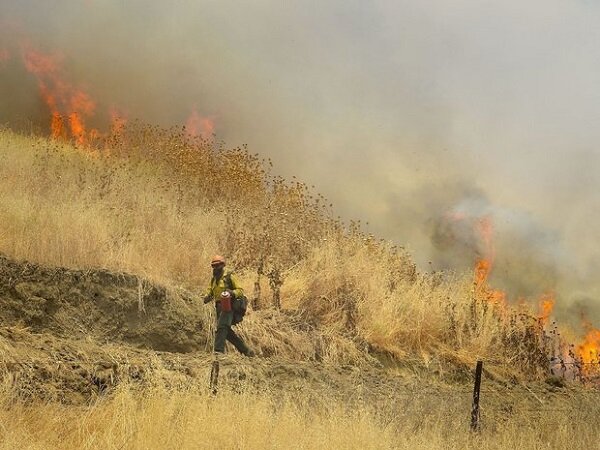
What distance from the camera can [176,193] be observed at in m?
15.5

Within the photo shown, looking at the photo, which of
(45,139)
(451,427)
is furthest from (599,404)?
(45,139)

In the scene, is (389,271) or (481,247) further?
(481,247)

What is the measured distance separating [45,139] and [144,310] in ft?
26.3

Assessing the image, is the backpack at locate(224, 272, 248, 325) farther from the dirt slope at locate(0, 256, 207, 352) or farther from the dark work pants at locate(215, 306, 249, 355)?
the dirt slope at locate(0, 256, 207, 352)

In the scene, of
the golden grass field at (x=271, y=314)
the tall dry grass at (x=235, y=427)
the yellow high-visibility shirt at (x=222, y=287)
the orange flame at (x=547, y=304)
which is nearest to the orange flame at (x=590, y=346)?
the orange flame at (x=547, y=304)

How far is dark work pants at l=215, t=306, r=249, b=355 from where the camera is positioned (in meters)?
10.4

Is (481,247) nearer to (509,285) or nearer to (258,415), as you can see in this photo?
(509,285)

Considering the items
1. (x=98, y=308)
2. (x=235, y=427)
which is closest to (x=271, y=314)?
(x=98, y=308)

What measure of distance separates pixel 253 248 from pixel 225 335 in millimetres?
3154

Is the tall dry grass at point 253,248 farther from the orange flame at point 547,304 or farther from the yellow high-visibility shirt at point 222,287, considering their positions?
the orange flame at point 547,304

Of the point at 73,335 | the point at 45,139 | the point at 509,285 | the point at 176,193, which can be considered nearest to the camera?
the point at 73,335

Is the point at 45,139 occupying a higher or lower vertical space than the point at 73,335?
higher

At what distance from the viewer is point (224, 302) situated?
1034cm

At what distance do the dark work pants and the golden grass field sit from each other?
0.33 m
